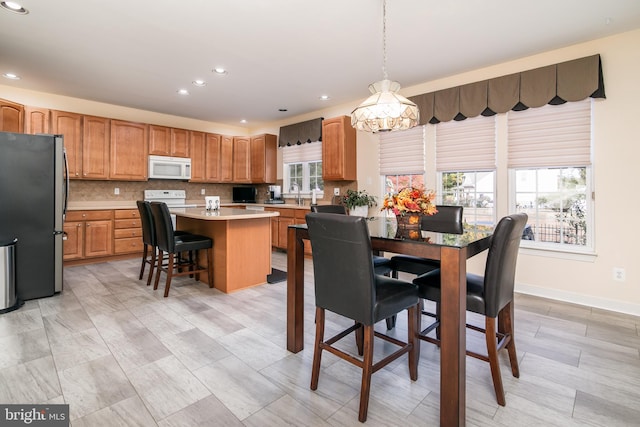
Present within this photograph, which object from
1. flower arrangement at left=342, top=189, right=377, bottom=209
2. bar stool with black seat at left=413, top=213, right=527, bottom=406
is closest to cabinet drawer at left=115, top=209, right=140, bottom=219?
flower arrangement at left=342, top=189, right=377, bottom=209

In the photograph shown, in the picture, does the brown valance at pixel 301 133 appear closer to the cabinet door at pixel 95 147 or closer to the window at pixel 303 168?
the window at pixel 303 168

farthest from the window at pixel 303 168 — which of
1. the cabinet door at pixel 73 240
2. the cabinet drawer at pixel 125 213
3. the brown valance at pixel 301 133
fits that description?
the cabinet door at pixel 73 240

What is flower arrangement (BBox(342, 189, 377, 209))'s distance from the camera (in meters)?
4.80

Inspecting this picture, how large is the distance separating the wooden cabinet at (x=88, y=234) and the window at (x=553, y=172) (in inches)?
220

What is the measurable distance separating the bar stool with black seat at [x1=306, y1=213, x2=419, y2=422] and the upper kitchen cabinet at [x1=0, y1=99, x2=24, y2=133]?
4618 millimetres

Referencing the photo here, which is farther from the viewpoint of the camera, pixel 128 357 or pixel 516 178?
pixel 516 178

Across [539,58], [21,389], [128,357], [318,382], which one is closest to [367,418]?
[318,382]

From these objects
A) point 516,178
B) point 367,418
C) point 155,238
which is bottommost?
point 367,418

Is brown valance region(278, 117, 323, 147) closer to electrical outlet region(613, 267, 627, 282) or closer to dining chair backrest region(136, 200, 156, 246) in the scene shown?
dining chair backrest region(136, 200, 156, 246)

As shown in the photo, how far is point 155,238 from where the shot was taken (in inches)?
144

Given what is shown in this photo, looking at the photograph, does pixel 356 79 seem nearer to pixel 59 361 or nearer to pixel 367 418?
pixel 367 418

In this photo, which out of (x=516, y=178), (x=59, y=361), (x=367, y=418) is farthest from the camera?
(x=516, y=178)

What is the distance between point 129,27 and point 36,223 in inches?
84.0

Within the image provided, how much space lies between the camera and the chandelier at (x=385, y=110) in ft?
7.47
